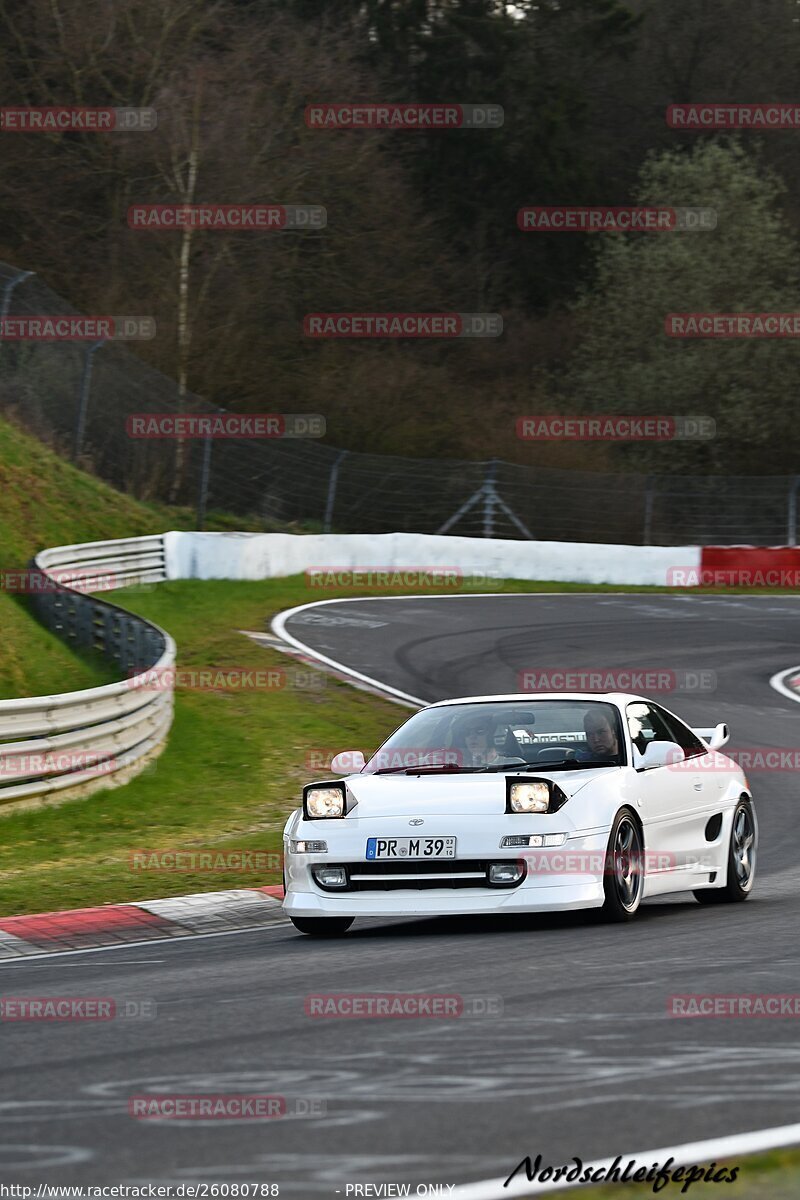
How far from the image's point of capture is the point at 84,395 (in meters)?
32.1

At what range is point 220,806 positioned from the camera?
15.0 metres

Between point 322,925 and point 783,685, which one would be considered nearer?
point 322,925

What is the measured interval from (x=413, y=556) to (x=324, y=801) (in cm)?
2389

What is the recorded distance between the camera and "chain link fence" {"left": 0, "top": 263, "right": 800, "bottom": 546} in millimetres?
32094

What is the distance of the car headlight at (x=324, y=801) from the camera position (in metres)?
9.30

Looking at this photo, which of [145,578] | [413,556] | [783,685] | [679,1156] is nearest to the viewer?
[679,1156]

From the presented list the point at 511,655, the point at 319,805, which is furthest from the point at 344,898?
the point at 511,655

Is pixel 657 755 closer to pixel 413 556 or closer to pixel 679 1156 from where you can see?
pixel 679 1156

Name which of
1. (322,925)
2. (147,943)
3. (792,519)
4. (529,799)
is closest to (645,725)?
(529,799)

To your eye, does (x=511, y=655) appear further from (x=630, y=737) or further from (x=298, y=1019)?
(x=298, y=1019)

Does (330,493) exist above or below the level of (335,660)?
above

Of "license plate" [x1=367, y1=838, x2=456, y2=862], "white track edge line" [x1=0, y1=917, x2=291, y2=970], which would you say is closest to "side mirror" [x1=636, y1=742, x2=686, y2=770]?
"license plate" [x1=367, y1=838, x2=456, y2=862]

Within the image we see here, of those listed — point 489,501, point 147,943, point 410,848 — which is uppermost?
point 489,501

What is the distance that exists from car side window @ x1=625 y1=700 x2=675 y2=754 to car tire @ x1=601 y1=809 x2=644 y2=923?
0.69m
